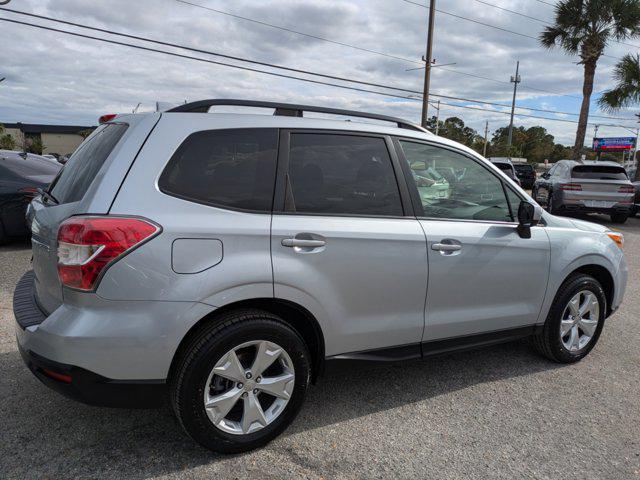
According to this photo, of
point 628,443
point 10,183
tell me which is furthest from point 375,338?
→ point 10,183

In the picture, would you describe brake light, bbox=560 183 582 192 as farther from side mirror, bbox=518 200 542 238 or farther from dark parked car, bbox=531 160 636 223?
side mirror, bbox=518 200 542 238

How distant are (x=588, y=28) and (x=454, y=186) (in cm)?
2324

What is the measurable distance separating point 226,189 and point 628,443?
2685 millimetres

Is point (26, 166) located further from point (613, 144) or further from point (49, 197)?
point (613, 144)

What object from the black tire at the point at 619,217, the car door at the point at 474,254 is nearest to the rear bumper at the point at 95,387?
the car door at the point at 474,254

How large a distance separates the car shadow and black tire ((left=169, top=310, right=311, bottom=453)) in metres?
0.13

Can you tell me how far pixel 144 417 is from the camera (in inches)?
120

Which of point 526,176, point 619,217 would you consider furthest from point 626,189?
point 526,176

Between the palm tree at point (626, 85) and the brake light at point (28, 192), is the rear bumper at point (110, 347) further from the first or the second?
the palm tree at point (626, 85)

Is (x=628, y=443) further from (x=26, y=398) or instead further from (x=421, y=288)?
(x=26, y=398)

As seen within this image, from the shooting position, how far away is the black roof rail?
2.79m

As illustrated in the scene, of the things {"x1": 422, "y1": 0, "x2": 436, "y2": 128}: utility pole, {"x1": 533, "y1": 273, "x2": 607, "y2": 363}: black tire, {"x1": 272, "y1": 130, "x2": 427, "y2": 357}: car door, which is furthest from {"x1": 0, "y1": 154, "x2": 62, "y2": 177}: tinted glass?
{"x1": 422, "y1": 0, "x2": 436, "y2": 128}: utility pole

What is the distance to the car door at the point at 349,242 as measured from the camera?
8.85 ft

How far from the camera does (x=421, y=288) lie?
10.2 feet
